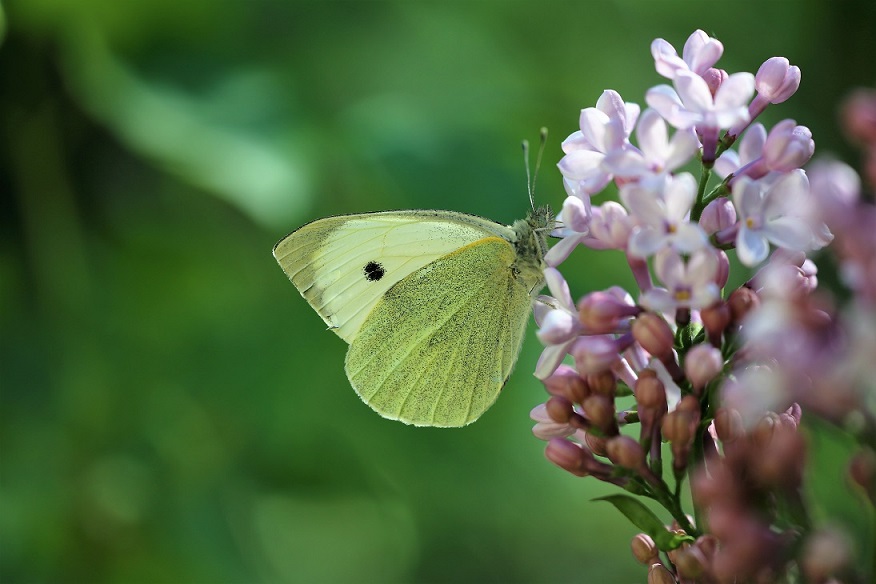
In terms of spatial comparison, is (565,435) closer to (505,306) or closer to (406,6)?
(505,306)

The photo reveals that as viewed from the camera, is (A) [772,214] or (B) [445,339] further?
(B) [445,339]

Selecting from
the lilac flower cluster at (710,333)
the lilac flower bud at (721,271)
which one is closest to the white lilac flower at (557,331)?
the lilac flower cluster at (710,333)

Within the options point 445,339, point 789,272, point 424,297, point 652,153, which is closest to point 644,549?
point 789,272

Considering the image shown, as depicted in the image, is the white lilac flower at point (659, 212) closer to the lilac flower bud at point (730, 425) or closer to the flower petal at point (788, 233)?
the flower petal at point (788, 233)

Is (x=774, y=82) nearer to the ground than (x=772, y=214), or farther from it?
farther from it

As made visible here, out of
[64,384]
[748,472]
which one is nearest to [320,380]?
[64,384]

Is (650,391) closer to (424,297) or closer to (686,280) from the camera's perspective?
(686,280)
